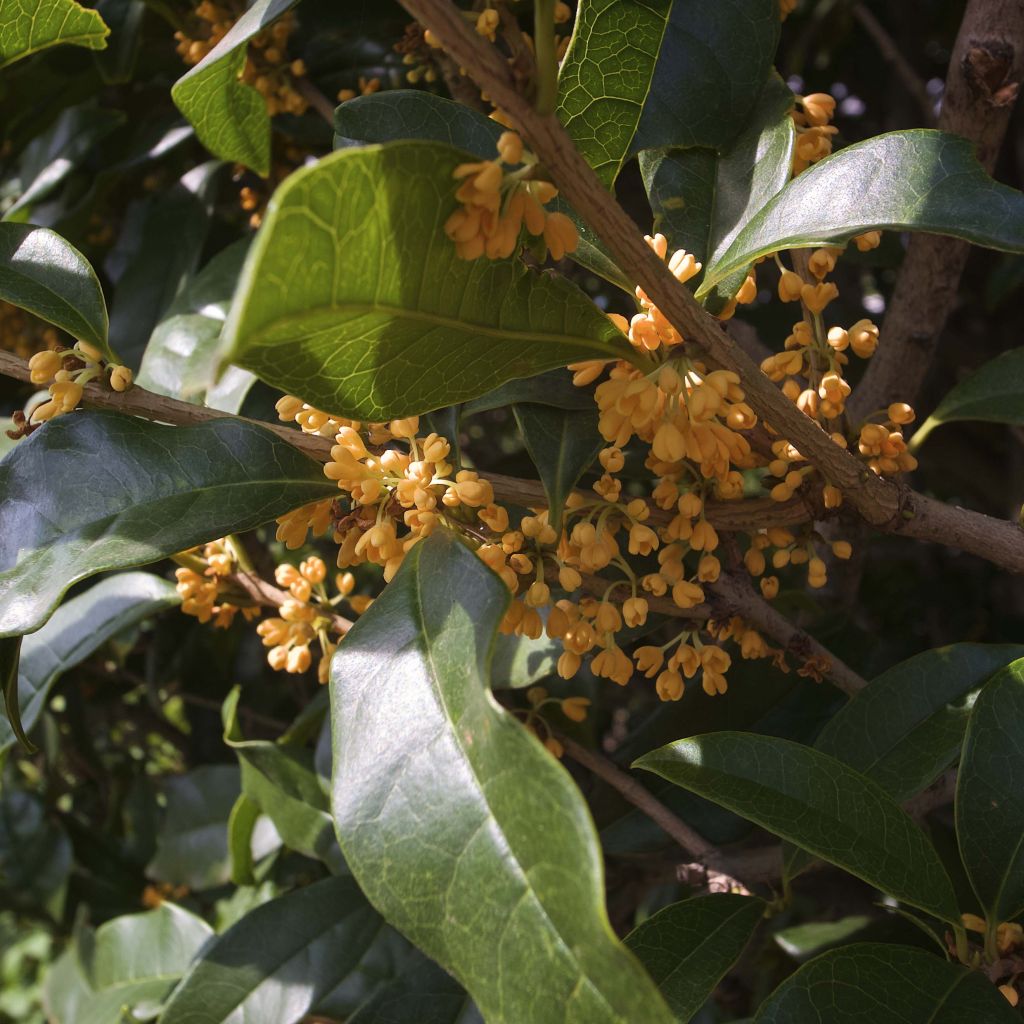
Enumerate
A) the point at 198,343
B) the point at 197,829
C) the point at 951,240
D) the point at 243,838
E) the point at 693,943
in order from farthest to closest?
the point at 197,829 → the point at 243,838 → the point at 198,343 → the point at 951,240 → the point at 693,943

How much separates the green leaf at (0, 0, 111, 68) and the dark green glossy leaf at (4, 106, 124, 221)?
571mm

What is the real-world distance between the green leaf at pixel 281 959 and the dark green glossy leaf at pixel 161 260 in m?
0.95

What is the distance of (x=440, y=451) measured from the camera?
36.8 inches

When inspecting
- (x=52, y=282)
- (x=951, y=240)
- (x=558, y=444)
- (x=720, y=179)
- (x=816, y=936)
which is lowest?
(x=816, y=936)

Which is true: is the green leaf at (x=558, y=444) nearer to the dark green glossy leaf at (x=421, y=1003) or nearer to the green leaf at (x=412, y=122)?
the green leaf at (x=412, y=122)

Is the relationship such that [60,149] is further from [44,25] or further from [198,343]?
[44,25]

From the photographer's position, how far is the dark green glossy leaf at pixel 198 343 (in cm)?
144

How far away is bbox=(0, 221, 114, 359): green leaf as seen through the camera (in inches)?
41.2

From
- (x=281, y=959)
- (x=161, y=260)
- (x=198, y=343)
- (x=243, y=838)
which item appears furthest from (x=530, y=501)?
(x=161, y=260)

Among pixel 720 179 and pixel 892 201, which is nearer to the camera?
pixel 892 201

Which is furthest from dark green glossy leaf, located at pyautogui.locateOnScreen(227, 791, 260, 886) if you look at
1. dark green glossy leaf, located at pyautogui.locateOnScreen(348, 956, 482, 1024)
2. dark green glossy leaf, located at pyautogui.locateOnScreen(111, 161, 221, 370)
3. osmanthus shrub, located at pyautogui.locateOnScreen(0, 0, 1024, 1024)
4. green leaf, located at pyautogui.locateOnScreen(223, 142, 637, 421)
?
green leaf, located at pyautogui.locateOnScreen(223, 142, 637, 421)

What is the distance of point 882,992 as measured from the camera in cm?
97

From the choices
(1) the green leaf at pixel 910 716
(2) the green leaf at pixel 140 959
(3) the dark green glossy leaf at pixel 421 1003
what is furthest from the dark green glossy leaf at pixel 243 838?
(1) the green leaf at pixel 910 716

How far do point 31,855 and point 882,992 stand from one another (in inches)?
84.2
